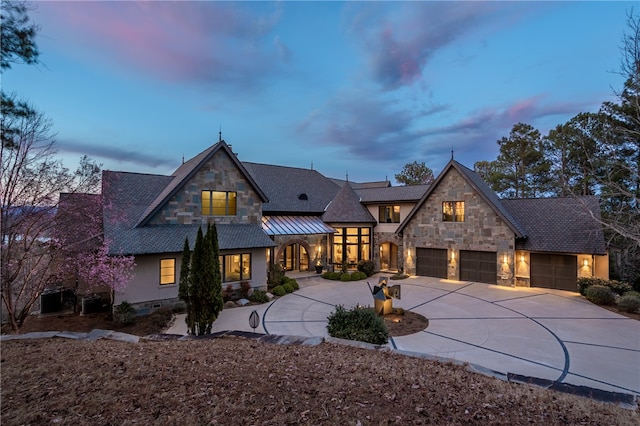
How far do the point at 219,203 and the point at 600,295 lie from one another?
2197 cm

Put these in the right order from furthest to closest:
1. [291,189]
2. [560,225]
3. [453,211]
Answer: [291,189] → [453,211] → [560,225]

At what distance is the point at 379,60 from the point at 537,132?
26588 mm

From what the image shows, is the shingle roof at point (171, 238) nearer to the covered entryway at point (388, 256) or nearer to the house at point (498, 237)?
the house at point (498, 237)

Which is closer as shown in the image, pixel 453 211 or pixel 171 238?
pixel 171 238

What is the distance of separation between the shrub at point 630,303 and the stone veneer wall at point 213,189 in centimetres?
2018

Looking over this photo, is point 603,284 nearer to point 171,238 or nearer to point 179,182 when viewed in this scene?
point 171,238

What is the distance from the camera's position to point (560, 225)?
19.6 m

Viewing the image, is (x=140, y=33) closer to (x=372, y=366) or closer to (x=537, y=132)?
(x=372, y=366)

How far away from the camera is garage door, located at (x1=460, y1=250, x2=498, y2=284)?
20.9 metres

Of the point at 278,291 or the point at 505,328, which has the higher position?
the point at 278,291

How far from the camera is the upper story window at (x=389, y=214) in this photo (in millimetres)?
26281

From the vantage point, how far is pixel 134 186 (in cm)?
1900

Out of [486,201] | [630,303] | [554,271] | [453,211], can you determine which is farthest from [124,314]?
[554,271]

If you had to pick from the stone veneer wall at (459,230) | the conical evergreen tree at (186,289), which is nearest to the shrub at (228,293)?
the conical evergreen tree at (186,289)
